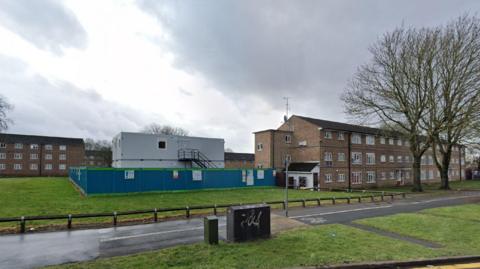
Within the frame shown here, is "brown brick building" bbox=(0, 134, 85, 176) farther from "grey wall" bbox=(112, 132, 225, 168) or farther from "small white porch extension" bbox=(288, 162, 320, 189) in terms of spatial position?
"small white porch extension" bbox=(288, 162, 320, 189)

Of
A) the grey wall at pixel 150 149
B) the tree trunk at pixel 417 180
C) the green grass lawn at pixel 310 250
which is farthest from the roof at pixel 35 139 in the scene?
the green grass lawn at pixel 310 250

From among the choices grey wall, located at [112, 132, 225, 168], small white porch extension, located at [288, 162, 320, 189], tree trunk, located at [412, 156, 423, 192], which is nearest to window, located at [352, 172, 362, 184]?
small white porch extension, located at [288, 162, 320, 189]

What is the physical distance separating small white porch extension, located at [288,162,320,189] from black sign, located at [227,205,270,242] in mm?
24209

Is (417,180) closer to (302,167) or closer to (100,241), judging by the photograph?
(302,167)

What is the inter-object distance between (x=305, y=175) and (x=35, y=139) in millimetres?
70023

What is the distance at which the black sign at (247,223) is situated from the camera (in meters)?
8.43

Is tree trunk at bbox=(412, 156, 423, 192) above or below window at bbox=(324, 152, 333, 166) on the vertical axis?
below

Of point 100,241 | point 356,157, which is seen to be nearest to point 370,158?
point 356,157

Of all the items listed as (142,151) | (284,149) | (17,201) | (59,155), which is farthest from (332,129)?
(59,155)

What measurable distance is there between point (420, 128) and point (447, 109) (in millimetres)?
3361

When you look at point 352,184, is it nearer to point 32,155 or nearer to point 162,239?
point 162,239

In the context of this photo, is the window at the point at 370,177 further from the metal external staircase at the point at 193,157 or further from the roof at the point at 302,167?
the metal external staircase at the point at 193,157

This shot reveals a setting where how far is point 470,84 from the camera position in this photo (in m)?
25.5

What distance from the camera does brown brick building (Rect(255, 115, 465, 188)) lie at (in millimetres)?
34688
